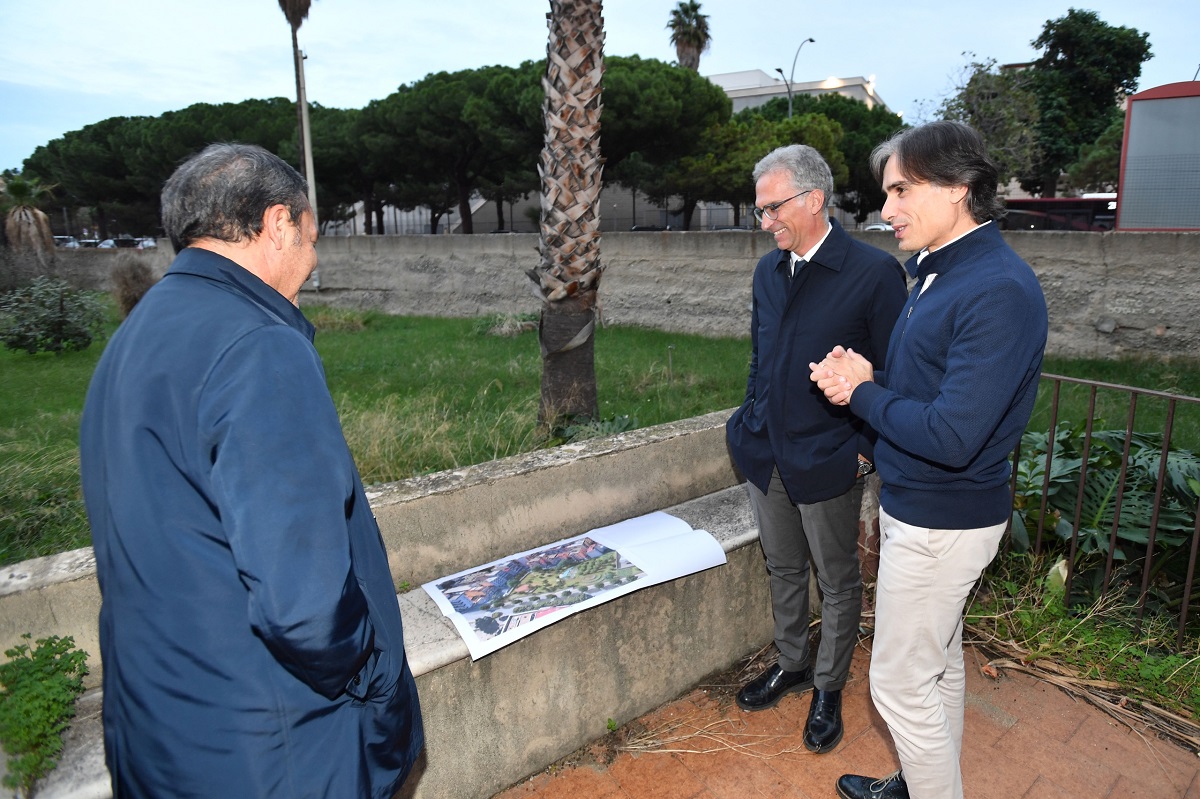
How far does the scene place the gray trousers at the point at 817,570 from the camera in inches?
108

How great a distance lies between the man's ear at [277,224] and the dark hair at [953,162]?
1518mm

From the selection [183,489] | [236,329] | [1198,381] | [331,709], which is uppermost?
[236,329]

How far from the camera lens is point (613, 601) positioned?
2.76m

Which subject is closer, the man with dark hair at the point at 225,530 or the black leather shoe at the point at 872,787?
the man with dark hair at the point at 225,530

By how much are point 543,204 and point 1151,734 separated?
418 cm

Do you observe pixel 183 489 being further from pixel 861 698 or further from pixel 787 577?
pixel 861 698

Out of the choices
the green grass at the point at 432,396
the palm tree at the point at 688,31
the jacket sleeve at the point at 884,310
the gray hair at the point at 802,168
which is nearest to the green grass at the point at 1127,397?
the green grass at the point at 432,396

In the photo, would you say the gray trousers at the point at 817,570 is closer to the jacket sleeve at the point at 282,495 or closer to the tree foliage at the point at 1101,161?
the jacket sleeve at the point at 282,495

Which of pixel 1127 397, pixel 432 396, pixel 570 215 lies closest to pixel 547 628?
pixel 570 215

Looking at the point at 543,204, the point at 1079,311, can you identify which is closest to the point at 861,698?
the point at 543,204

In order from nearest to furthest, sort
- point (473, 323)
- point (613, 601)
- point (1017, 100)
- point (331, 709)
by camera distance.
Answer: point (331, 709)
point (613, 601)
point (473, 323)
point (1017, 100)

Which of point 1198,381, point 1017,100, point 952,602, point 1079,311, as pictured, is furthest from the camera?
point 1017,100

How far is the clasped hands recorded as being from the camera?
7.21 feet

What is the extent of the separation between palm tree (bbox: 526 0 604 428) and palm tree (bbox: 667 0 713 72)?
34.7 m
